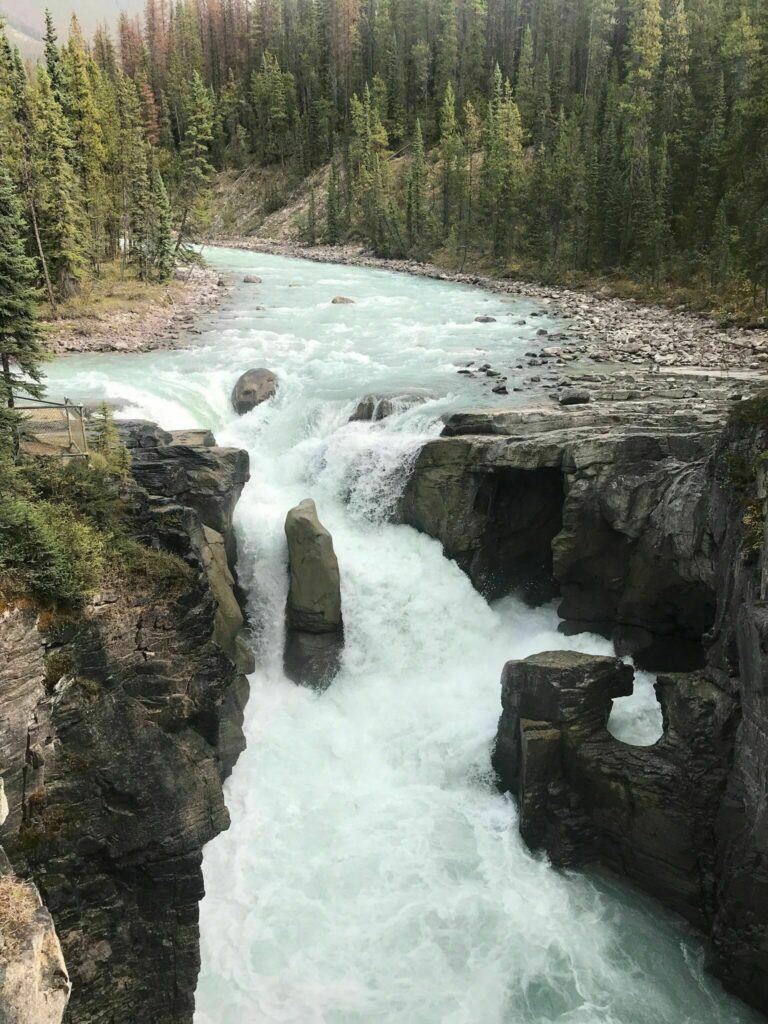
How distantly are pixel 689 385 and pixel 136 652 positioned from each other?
21667 mm

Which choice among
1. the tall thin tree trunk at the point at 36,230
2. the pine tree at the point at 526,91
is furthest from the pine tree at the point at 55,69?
the pine tree at the point at 526,91

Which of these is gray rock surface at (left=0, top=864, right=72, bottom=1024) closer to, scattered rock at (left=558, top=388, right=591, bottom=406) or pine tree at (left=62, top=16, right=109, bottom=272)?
scattered rock at (left=558, top=388, right=591, bottom=406)

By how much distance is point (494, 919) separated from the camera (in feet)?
43.7

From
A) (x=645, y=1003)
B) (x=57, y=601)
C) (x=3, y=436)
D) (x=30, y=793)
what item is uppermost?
(x=3, y=436)

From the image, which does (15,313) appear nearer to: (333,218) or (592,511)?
(592,511)

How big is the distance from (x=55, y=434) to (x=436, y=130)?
298ft

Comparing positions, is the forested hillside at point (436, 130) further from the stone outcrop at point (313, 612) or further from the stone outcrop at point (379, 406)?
the stone outcrop at point (313, 612)

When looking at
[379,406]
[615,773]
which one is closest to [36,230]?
[379,406]

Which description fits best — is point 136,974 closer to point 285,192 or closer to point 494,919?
point 494,919

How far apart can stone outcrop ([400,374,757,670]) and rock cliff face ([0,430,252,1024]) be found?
9486mm

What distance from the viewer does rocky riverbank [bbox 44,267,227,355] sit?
35938mm

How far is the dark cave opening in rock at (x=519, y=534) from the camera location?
831 inches

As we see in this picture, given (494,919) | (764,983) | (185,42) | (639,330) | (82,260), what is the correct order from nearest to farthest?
(764,983), (494,919), (639,330), (82,260), (185,42)

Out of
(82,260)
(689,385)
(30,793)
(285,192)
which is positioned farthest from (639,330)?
(285,192)
